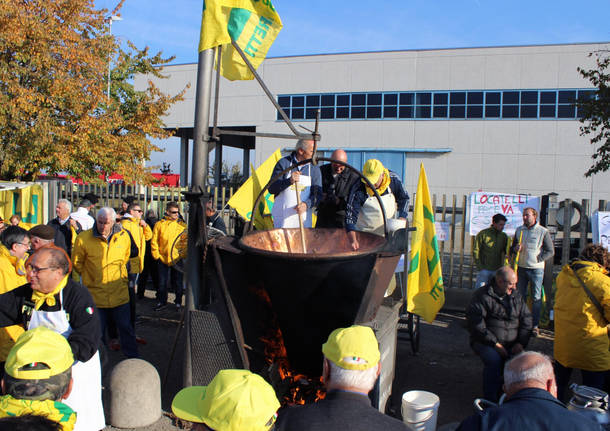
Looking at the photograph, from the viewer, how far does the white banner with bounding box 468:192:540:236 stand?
305 inches

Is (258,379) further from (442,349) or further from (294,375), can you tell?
(442,349)

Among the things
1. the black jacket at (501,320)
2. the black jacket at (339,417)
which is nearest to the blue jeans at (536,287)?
the black jacket at (501,320)

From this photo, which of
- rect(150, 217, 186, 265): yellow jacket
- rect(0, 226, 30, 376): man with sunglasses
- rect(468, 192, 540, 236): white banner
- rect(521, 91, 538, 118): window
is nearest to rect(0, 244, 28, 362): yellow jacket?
rect(0, 226, 30, 376): man with sunglasses

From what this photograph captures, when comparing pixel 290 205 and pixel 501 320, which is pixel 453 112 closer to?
pixel 501 320

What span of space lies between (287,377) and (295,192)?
179 cm

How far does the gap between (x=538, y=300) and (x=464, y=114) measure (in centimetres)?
2161

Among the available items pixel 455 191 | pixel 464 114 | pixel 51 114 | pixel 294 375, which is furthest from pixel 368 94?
pixel 294 375

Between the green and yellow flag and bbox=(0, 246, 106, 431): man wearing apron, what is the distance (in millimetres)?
2258

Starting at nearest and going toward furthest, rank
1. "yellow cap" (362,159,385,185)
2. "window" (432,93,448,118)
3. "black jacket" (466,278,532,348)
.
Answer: "black jacket" (466,278,532,348), "yellow cap" (362,159,385,185), "window" (432,93,448,118)

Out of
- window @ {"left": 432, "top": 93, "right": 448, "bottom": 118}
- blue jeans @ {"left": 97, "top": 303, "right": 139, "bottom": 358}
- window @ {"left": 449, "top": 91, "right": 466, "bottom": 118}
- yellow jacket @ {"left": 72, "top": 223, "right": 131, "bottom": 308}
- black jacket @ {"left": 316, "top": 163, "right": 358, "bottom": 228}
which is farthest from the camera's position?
window @ {"left": 432, "top": 93, "right": 448, "bottom": 118}

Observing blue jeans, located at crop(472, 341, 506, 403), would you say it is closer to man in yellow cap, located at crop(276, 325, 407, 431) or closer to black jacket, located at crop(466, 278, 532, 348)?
black jacket, located at crop(466, 278, 532, 348)

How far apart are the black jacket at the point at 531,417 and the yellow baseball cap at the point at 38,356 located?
→ 188 cm

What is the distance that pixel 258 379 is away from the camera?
1.80 metres

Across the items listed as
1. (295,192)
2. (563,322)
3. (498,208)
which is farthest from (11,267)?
(498,208)
